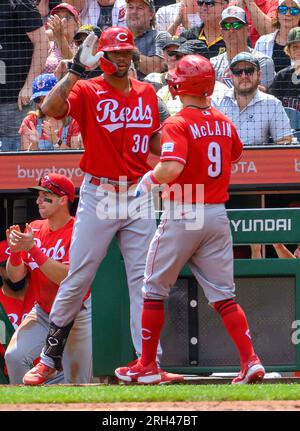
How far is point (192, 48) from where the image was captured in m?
9.19

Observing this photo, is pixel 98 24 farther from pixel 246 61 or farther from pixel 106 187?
pixel 106 187

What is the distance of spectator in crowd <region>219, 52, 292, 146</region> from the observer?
8.63 metres

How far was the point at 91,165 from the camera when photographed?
230 inches

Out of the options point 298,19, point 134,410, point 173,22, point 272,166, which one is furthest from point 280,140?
point 134,410

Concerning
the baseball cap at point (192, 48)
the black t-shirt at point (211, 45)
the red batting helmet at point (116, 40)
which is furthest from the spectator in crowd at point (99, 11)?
the red batting helmet at point (116, 40)

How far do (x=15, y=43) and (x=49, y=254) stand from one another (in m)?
3.95

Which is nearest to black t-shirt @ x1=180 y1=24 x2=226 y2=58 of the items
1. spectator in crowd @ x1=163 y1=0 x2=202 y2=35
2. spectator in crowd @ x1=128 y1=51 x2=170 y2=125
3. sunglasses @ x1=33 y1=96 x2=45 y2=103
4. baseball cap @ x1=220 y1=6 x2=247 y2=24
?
spectator in crowd @ x1=163 y1=0 x2=202 y2=35

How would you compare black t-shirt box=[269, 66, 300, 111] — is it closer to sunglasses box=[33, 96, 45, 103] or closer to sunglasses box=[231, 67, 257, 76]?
sunglasses box=[231, 67, 257, 76]

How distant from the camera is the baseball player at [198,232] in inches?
215

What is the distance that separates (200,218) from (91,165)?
78 centimetres

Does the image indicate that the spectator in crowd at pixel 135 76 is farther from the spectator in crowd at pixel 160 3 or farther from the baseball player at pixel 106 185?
the spectator in crowd at pixel 160 3

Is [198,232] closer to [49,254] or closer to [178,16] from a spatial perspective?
[49,254]

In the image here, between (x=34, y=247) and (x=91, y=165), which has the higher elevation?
(x=91, y=165)

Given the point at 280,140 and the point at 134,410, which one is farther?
the point at 280,140
